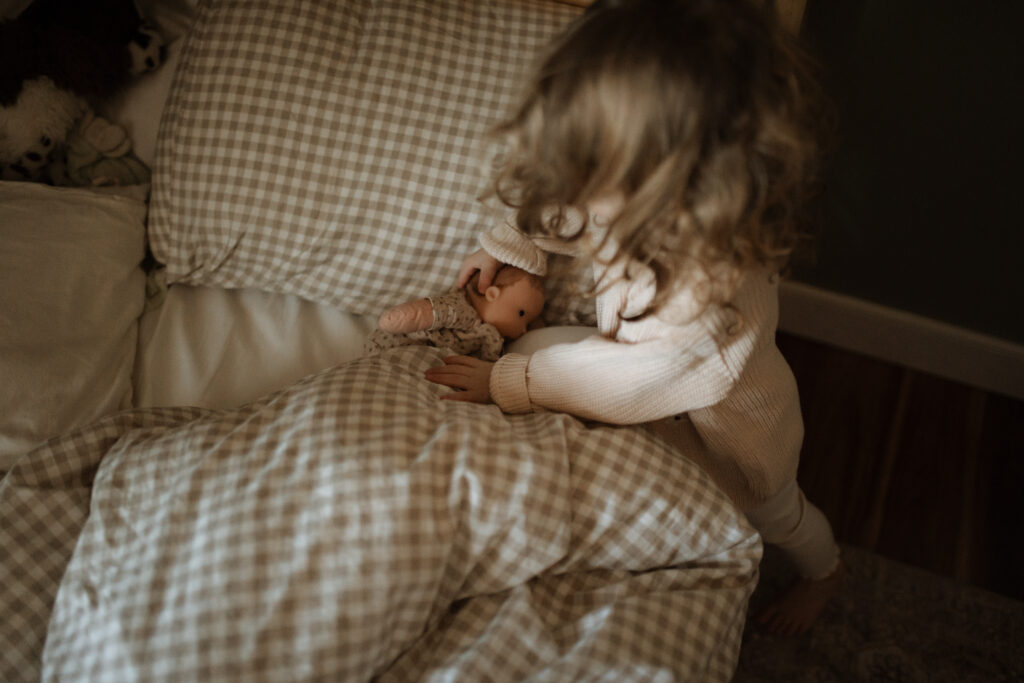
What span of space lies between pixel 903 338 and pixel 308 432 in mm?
1213

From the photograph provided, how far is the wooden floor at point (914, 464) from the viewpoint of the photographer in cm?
119

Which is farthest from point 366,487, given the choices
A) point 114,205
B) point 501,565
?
point 114,205

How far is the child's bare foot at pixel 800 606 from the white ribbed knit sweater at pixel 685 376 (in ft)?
1.06

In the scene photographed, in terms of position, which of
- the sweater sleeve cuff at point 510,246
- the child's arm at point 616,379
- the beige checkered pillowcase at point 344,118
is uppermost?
the beige checkered pillowcase at point 344,118

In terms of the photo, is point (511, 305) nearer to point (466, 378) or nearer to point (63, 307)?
point (466, 378)

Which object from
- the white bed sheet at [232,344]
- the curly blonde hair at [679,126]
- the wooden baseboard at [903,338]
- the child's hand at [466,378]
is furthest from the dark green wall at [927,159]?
the white bed sheet at [232,344]

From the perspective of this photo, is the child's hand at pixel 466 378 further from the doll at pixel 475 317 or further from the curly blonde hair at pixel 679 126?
the curly blonde hair at pixel 679 126

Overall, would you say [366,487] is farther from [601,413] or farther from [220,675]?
[601,413]

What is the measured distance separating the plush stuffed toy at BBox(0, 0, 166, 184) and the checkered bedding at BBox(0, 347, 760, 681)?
0.45 metres

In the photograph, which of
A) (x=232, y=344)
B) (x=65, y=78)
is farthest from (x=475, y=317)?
(x=65, y=78)

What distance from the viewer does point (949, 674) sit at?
1056mm

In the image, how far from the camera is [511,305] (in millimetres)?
882

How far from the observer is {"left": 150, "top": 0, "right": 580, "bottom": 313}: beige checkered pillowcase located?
32.7 inches

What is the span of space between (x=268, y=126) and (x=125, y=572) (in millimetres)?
521
